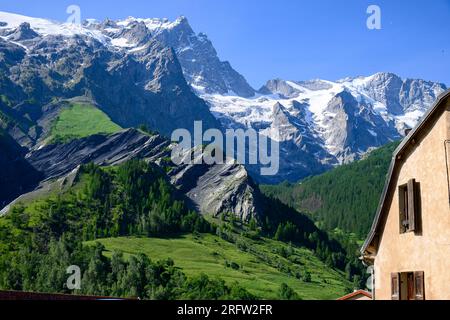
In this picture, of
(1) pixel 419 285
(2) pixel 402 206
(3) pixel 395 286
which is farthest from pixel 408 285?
(2) pixel 402 206

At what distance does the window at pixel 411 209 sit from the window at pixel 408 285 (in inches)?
92.6

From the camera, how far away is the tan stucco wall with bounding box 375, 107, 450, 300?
86.9 feet

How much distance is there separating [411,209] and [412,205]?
25 centimetres

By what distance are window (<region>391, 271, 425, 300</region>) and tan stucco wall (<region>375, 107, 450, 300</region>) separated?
1.06 ft

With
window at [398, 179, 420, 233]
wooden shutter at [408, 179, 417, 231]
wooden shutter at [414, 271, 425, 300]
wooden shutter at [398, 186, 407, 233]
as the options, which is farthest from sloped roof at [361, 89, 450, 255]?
wooden shutter at [414, 271, 425, 300]

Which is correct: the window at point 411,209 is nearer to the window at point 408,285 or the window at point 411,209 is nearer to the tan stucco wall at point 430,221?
the tan stucco wall at point 430,221

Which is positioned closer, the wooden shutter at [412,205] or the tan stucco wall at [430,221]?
the tan stucco wall at [430,221]

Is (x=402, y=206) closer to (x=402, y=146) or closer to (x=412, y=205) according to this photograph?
(x=412, y=205)

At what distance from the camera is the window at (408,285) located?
28.4 metres

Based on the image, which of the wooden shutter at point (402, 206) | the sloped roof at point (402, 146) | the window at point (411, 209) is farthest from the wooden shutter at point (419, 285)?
the sloped roof at point (402, 146)

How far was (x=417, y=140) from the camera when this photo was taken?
30.1m

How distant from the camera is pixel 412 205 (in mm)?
29016
